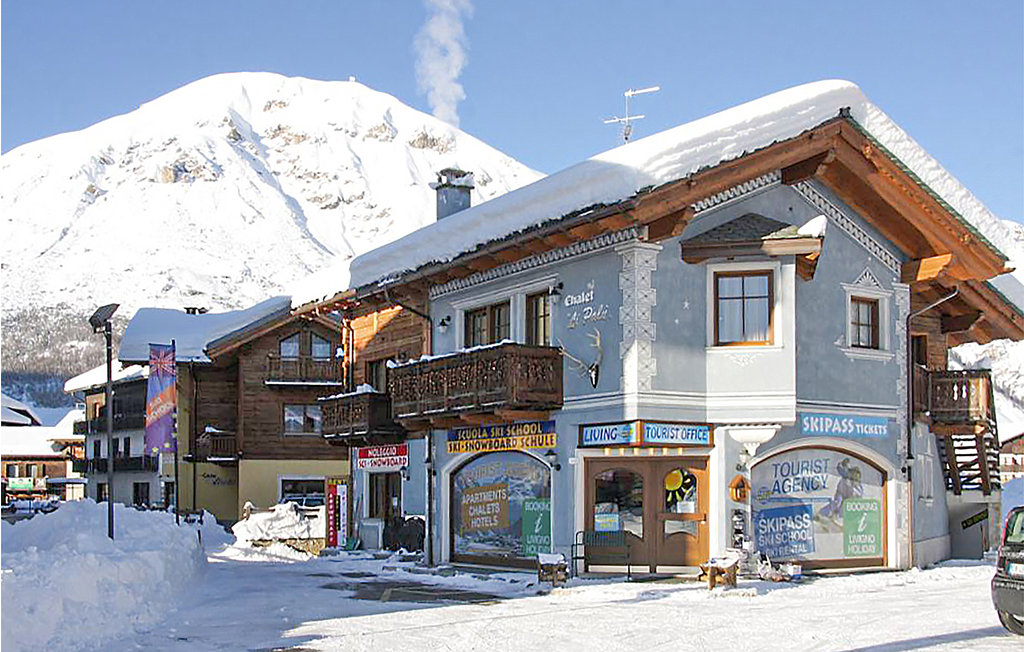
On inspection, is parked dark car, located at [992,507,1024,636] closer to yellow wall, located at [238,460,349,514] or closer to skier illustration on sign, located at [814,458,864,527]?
skier illustration on sign, located at [814,458,864,527]

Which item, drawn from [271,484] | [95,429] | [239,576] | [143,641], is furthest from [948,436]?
[95,429]

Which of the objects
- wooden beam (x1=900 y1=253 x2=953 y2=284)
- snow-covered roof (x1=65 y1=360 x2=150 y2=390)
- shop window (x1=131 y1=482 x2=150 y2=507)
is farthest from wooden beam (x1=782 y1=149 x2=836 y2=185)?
shop window (x1=131 y1=482 x2=150 y2=507)

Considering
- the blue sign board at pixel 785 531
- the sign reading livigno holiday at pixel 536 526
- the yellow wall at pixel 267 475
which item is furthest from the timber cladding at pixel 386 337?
the yellow wall at pixel 267 475

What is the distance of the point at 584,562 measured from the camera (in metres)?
23.9

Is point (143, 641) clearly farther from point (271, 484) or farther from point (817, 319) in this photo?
point (271, 484)

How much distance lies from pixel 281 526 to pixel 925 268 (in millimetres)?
19078

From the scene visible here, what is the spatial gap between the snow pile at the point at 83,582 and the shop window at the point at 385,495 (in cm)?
644

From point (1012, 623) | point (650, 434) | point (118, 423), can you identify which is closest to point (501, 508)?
point (650, 434)

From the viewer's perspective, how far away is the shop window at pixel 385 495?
31.5 meters

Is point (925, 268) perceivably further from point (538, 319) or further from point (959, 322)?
point (538, 319)

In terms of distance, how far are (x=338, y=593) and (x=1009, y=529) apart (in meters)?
11.4

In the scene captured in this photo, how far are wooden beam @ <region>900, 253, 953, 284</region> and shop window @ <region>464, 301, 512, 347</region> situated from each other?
801 centimetres

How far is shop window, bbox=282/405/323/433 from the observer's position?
50781 millimetres

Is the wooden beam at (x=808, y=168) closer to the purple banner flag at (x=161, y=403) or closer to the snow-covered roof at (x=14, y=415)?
the purple banner flag at (x=161, y=403)
